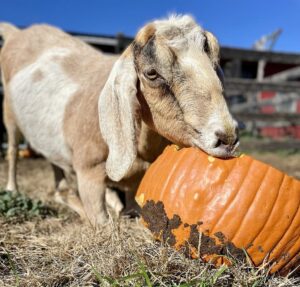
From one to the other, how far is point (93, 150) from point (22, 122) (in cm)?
167

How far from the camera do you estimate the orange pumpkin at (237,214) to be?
7.16 feet

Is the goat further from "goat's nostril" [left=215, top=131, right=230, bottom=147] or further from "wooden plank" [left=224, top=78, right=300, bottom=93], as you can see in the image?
"wooden plank" [left=224, top=78, right=300, bottom=93]

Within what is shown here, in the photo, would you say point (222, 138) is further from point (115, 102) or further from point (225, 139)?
point (115, 102)

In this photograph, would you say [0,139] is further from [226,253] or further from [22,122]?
[226,253]

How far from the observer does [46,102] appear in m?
4.15

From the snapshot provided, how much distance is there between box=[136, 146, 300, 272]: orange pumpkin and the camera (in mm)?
2184

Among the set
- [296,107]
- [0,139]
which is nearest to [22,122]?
[0,139]

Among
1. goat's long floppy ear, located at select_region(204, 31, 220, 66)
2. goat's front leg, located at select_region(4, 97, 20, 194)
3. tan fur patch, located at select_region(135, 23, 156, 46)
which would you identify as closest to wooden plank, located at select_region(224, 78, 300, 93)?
goat's front leg, located at select_region(4, 97, 20, 194)

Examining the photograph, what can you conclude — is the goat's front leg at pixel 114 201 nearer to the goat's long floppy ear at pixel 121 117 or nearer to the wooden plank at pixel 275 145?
the goat's long floppy ear at pixel 121 117

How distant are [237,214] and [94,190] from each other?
1.46 m

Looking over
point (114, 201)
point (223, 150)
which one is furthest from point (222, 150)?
point (114, 201)

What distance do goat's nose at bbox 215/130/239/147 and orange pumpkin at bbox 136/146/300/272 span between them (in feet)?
0.29

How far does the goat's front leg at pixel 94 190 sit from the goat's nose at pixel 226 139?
1300 millimetres

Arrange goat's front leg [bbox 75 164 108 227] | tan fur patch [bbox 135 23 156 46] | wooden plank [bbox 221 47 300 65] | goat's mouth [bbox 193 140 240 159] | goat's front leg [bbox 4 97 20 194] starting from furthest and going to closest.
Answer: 1. wooden plank [bbox 221 47 300 65]
2. goat's front leg [bbox 4 97 20 194]
3. goat's front leg [bbox 75 164 108 227]
4. tan fur patch [bbox 135 23 156 46]
5. goat's mouth [bbox 193 140 240 159]
